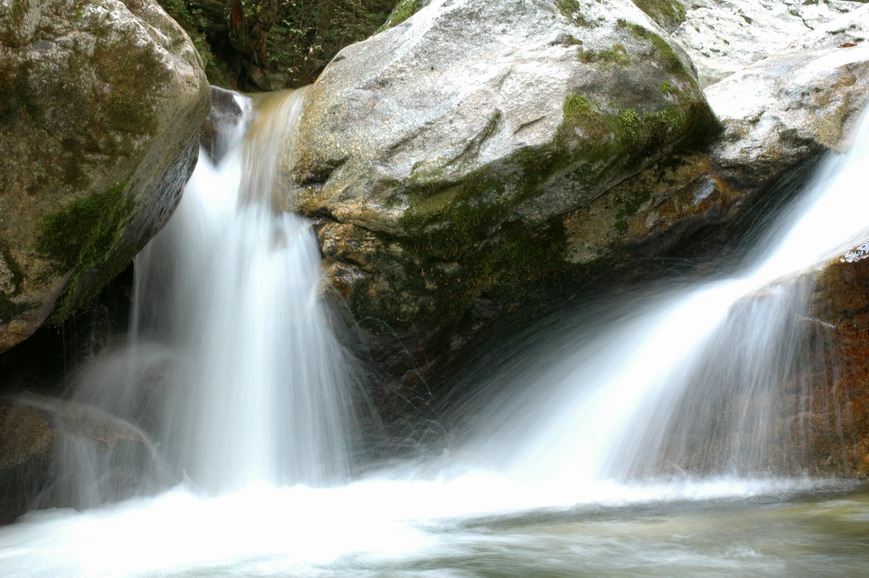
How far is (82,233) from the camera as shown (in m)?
3.97

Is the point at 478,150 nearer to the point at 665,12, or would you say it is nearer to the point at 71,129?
the point at 71,129

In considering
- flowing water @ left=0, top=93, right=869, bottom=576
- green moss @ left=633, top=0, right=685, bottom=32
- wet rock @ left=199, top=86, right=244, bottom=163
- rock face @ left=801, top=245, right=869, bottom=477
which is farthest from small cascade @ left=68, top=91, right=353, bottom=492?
green moss @ left=633, top=0, right=685, bottom=32

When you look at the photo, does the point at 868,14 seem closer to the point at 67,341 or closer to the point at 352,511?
the point at 352,511

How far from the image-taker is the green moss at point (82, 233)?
12.6ft

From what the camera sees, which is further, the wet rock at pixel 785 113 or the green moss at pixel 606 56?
the wet rock at pixel 785 113

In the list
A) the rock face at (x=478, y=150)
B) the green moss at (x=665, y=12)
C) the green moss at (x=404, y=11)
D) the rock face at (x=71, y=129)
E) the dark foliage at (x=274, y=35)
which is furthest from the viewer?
the dark foliage at (x=274, y=35)

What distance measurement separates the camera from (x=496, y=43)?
212 inches

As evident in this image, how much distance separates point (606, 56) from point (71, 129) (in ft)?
11.6

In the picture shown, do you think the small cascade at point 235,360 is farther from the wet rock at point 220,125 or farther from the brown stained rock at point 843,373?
the brown stained rock at point 843,373

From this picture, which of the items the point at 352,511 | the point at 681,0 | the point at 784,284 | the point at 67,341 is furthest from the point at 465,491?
the point at 681,0

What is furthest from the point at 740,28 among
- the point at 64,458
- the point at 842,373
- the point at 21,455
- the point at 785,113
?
the point at 21,455

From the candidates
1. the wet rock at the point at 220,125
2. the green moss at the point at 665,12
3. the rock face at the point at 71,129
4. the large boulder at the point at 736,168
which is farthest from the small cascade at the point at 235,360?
the green moss at the point at 665,12

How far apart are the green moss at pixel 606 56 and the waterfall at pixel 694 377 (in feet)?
5.52

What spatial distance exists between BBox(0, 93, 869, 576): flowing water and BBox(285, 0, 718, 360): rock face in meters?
0.46
